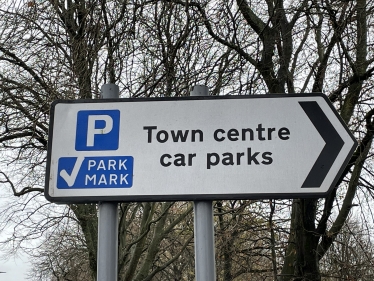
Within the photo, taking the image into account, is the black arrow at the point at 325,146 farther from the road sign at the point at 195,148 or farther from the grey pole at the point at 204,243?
the grey pole at the point at 204,243

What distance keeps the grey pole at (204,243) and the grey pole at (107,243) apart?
0.89 ft

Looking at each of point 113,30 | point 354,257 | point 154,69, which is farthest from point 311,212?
point 113,30

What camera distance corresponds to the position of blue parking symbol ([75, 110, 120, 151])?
171 cm

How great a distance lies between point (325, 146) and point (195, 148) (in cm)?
46

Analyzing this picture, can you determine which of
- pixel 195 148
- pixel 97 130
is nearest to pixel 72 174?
pixel 97 130

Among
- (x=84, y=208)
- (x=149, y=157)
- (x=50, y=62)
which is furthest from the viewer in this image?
(x=84, y=208)

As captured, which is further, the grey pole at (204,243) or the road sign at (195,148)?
the road sign at (195,148)

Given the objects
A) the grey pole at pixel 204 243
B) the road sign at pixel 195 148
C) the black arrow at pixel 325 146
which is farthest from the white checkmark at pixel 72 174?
the black arrow at pixel 325 146

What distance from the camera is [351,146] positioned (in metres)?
1.71

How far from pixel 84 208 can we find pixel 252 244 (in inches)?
136

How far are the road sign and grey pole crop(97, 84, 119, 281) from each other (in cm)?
4

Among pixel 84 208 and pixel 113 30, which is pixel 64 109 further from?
pixel 84 208

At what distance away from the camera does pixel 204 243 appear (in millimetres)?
1588

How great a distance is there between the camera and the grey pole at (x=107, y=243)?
158cm
